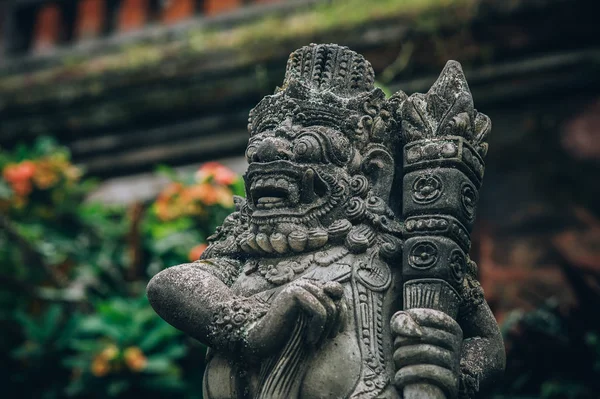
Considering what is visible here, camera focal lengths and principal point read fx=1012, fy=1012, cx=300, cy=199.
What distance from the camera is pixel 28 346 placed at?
6.64 metres

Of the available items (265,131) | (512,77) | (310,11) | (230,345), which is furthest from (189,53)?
(230,345)

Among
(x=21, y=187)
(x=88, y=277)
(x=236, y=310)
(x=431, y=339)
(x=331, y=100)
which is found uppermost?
(x=21, y=187)

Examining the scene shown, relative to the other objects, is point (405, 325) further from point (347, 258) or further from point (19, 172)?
point (19, 172)

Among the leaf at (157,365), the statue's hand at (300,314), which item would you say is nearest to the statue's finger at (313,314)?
the statue's hand at (300,314)

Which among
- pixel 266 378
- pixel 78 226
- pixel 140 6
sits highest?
pixel 140 6

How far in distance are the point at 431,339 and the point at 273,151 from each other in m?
0.92

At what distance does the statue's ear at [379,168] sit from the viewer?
3.88m

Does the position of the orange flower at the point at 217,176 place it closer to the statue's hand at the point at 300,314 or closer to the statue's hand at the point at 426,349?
the statue's hand at the point at 300,314

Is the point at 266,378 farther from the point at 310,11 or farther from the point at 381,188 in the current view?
the point at 310,11

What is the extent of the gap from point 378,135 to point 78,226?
408 centimetres

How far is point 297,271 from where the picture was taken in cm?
365

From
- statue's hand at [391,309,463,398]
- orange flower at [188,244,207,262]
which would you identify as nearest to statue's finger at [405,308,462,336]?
statue's hand at [391,309,463,398]

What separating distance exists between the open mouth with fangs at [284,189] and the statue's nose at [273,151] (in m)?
0.03

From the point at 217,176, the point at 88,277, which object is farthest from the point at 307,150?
the point at 88,277
